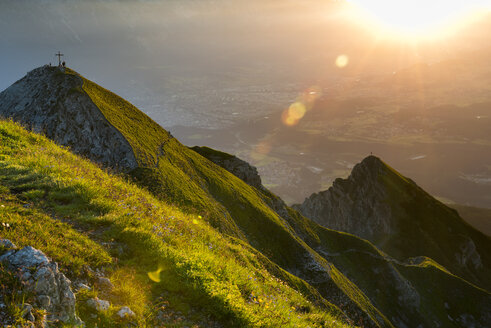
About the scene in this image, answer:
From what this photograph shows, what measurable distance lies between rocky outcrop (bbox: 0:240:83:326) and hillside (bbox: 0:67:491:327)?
4.47 ft

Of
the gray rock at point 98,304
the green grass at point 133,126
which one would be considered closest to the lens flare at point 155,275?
the gray rock at point 98,304

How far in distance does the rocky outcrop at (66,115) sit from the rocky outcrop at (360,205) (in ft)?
371

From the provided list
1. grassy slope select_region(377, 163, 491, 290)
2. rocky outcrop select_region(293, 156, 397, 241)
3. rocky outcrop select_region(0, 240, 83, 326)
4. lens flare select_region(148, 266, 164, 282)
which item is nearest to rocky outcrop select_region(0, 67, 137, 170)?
lens flare select_region(148, 266, 164, 282)

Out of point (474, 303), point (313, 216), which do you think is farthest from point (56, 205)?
point (313, 216)

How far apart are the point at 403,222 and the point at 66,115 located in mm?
122944

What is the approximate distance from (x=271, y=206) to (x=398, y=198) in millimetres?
84419

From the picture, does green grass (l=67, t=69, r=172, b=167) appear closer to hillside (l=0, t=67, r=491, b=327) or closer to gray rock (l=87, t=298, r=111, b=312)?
hillside (l=0, t=67, r=491, b=327)

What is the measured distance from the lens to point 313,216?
5655 inches

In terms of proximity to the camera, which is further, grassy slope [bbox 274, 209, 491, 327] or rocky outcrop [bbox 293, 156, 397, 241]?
rocky outcrop [bbox 293, 156, 397, 241]

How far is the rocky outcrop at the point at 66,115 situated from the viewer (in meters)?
34.3

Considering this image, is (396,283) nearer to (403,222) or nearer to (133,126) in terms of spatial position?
(403,222)

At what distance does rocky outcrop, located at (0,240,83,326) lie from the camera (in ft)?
19.4

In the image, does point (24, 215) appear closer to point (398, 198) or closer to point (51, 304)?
point (51, 304)

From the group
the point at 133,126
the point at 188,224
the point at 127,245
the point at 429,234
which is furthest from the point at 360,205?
the point at 127,245
